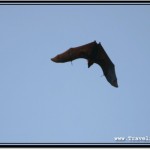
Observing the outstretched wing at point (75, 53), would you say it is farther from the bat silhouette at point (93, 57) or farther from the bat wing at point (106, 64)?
the bat wing at point (106, 64)

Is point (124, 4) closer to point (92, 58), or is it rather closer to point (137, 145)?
Result: point (92, 58)

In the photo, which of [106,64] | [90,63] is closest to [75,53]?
[90,63]

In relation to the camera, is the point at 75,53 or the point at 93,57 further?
the point at 93,57

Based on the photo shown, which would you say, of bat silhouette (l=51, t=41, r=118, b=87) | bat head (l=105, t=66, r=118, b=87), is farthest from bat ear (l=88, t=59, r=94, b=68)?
bat head (l=105, t=66, r=118, b=87)

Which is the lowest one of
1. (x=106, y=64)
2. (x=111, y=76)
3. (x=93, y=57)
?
(x=111, y=76)

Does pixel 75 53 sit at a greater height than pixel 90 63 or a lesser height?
greater

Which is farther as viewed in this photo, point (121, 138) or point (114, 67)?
point (114, 67)

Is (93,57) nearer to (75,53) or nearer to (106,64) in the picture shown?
(106,64)

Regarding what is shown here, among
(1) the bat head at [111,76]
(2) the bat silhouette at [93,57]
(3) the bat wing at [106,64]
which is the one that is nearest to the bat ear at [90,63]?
(2) the bat silhouette at [93,57]

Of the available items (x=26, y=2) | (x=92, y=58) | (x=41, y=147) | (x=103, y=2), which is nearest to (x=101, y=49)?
(x=92, y=58)
